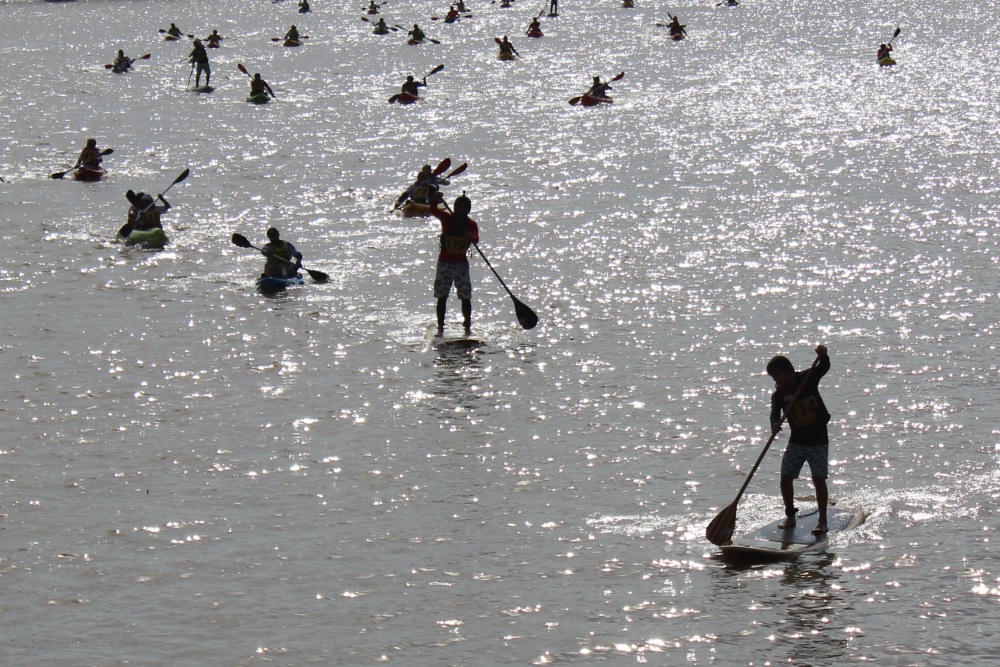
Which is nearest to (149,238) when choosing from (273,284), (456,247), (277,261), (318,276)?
(277,261)

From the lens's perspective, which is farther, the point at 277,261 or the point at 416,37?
the point at 416,37

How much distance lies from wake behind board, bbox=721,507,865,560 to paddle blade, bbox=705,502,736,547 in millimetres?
81

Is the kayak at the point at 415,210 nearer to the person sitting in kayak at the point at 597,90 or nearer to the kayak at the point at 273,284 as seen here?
the kayak at the point at 273,284

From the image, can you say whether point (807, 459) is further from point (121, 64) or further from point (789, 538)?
point (121, 64)

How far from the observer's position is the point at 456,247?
18.7m

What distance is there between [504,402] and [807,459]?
516 cm

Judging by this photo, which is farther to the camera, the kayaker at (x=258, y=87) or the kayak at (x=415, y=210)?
the kayaker at (x=258, y=87)

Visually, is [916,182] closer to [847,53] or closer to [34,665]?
[34,665]

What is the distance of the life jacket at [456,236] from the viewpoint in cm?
1850

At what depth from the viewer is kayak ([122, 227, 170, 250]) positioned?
25.6 m

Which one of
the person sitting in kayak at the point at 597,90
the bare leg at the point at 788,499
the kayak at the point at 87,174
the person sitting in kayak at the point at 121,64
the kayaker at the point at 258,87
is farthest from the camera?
the person sitting in kayak at the point at 121,64

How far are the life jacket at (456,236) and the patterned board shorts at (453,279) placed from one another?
20 cm

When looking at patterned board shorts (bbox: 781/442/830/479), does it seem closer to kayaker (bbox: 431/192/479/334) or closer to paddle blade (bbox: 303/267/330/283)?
kayaker (bbox: 431/192/479/334)

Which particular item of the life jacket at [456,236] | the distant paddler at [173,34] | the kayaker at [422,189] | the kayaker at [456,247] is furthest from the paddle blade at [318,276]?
the distant paddler at [173,34]
